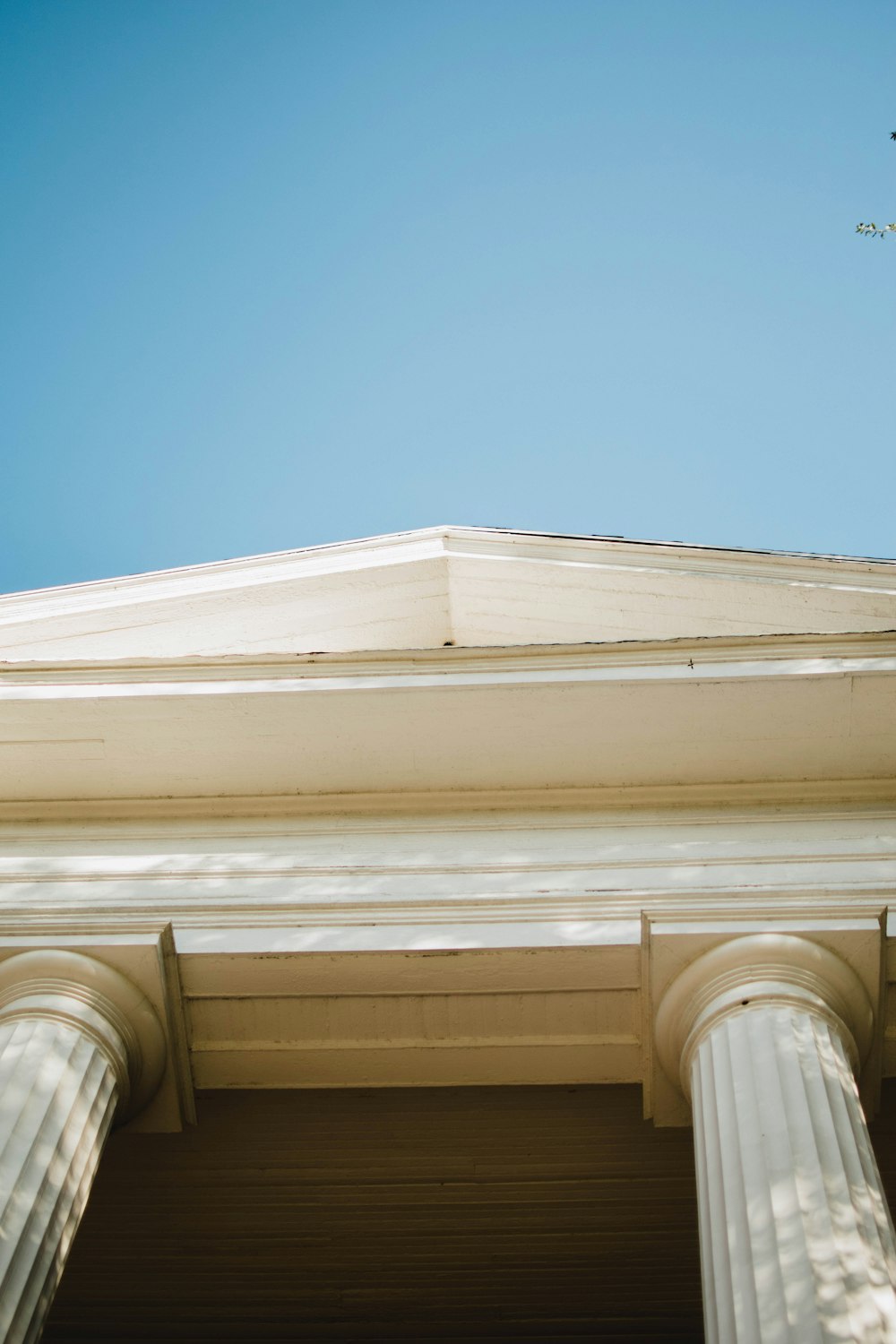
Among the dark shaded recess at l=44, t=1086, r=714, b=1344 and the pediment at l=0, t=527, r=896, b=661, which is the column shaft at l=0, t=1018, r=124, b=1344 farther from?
the pediment at l=0, t=527, r=896, b=661

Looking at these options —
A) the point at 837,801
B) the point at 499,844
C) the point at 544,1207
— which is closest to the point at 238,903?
the point at 499,844

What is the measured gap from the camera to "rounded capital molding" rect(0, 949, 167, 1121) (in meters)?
5.38

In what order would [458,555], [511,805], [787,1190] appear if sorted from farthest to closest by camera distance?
[458,555] → [511,805] → [787,1190]

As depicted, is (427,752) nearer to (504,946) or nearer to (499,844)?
(499,844)

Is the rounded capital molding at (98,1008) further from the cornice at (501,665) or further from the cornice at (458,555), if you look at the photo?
the cornice at (458,555)

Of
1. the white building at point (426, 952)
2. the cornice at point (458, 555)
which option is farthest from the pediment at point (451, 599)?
the white building at point (426, 952)

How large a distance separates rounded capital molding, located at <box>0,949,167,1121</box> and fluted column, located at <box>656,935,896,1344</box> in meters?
2.63

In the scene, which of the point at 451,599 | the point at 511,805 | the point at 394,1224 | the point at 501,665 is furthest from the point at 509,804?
the point at 451,599

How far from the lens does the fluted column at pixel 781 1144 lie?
3.86 metres

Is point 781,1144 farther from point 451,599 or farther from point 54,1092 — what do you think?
point 451,599

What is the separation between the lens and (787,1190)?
166 inches

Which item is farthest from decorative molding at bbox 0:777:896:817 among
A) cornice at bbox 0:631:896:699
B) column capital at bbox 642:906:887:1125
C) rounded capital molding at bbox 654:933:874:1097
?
rounded capital molding at bbox 654:933:874:1097

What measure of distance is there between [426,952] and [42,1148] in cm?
199

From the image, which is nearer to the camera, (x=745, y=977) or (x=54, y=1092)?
(x=54, y=1092)
